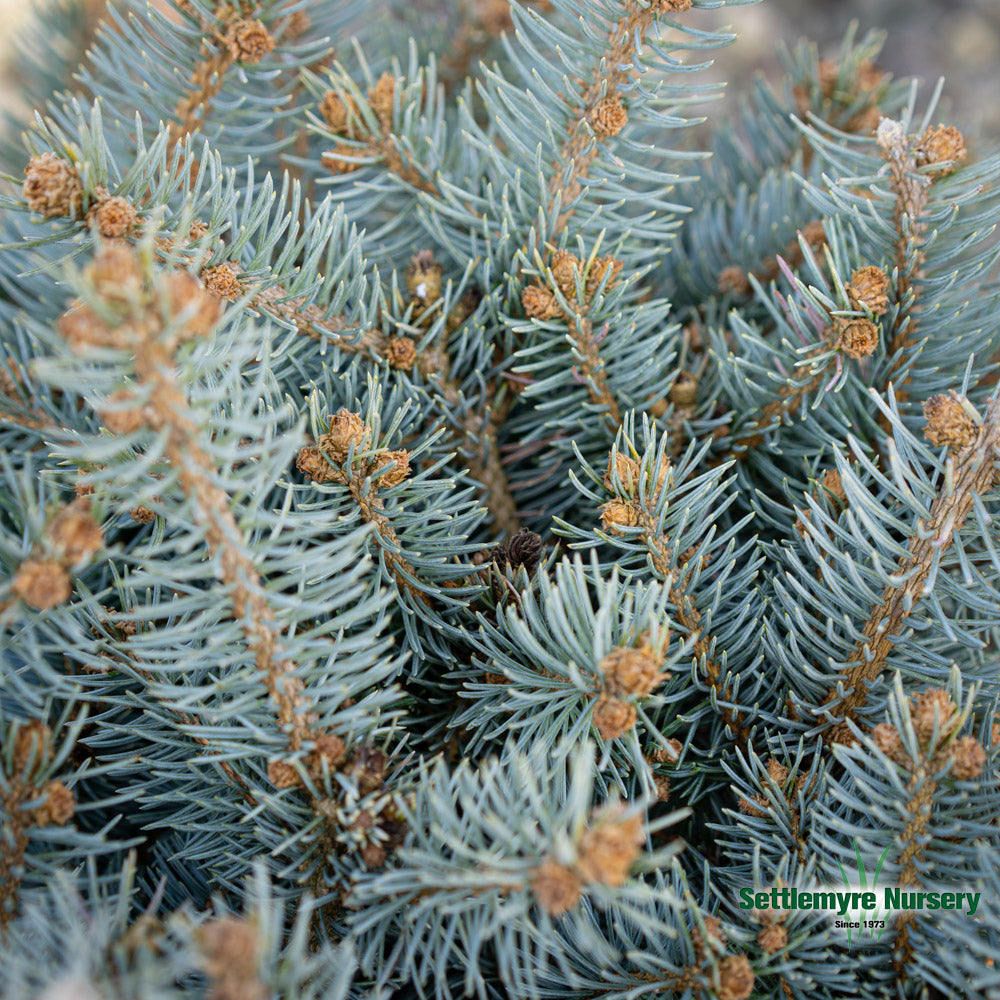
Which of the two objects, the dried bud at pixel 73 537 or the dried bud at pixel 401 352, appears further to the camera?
the dried bud at pixel 401 352

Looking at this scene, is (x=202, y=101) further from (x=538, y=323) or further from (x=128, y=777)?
(x=128, y=777)

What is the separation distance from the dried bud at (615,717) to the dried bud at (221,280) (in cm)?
31

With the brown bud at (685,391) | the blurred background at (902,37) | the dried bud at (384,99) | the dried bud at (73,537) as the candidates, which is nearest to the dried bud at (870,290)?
the brown bud at (685,391)

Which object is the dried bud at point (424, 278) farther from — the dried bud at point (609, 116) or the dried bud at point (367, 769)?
the dried bud at point (367, 769)

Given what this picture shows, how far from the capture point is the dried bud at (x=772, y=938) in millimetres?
381

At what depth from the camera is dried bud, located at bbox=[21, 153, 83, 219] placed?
0.40m

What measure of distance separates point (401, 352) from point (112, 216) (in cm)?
19

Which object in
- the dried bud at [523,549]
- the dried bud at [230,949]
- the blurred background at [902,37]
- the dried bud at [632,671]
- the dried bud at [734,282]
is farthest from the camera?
the blurred background at [902,37]

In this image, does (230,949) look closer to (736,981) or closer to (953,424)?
A: (736,981)

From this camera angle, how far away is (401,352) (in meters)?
0.54

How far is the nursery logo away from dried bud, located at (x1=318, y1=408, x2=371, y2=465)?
312 mm

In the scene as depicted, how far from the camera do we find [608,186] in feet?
1.83

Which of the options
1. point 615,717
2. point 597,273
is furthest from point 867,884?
point 597,273

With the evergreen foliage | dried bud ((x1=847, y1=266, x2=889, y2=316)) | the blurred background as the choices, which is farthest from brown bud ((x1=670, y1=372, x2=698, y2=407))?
the blurred background
